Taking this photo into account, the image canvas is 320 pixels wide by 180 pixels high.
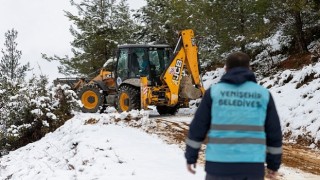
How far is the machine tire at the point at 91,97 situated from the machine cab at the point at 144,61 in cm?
213

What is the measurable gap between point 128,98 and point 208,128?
44.2 ft

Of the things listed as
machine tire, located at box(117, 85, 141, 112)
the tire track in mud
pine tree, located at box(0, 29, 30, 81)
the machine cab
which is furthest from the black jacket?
pine tree, located at box(0, 29, 30, 81)

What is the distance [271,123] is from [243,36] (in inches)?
611

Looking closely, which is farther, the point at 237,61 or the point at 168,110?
the point at 168,110

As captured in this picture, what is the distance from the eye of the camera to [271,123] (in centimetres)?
409

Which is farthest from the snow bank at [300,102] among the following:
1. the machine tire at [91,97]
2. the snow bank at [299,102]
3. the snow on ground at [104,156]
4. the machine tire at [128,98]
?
the machine tire at [91,97]

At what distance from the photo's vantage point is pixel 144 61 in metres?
17.9

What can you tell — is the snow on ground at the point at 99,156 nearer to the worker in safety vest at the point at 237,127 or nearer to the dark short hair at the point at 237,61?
the worker in safety vest at the point at 237,127

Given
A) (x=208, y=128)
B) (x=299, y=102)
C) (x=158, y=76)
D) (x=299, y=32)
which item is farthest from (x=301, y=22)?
(x=208, y=128)

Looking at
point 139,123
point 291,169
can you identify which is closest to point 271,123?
point 291,169

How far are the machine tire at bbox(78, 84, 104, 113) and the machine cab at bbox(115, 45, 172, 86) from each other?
213 cm

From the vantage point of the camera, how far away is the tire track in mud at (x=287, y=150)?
29.3 ft

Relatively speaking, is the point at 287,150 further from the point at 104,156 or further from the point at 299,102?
the point at 104,156

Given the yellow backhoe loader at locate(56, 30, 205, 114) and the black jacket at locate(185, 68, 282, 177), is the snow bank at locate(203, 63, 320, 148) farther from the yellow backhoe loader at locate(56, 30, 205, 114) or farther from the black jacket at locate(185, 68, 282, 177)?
the black jacket at locate(185, 68, 282, 177)
